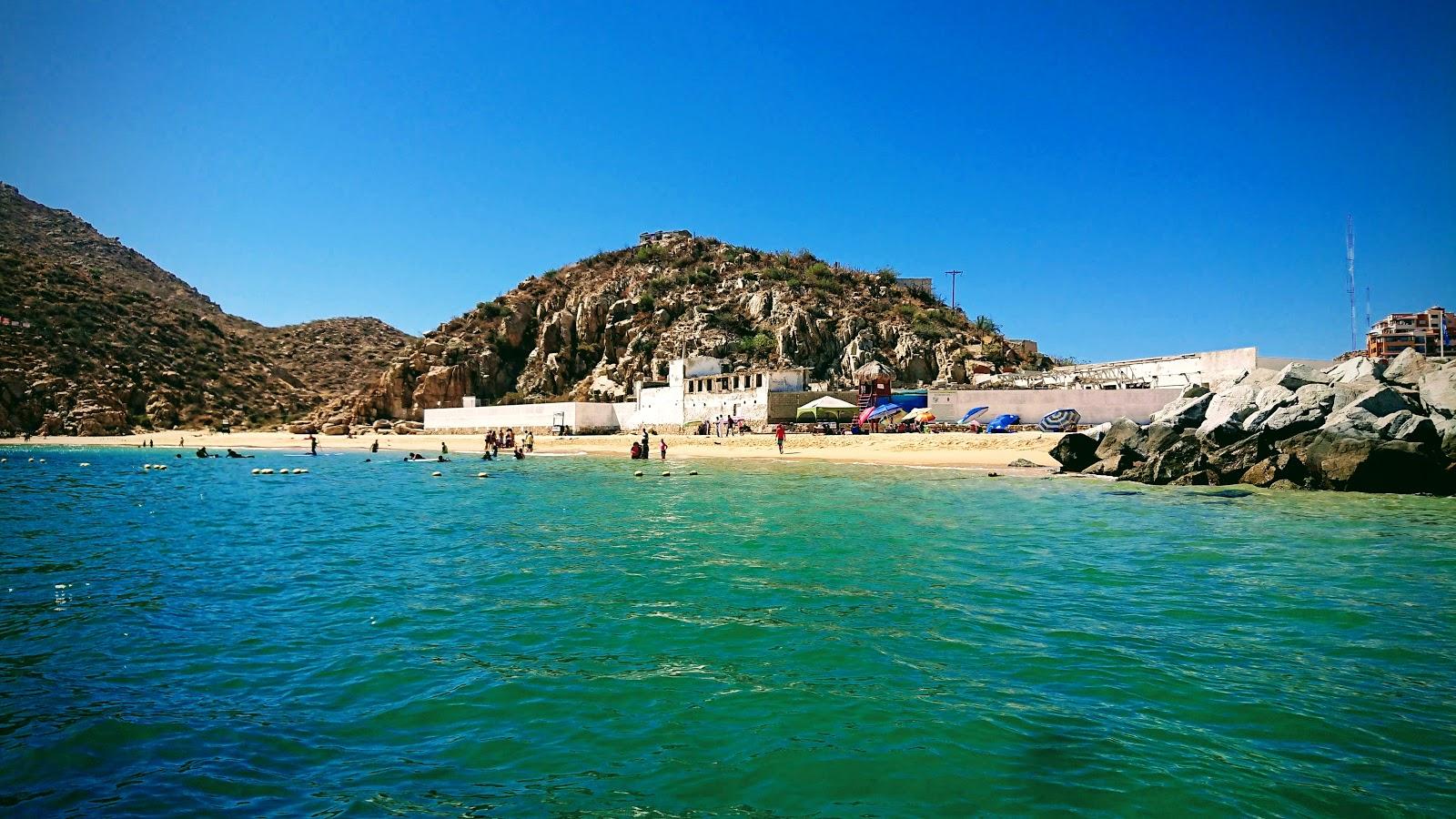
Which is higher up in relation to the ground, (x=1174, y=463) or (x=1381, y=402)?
(x=1381, y=402)

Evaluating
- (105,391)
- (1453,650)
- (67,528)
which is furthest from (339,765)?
(105,391)

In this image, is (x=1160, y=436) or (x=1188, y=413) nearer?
(x=1160, y=436)

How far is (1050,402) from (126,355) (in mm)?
80548

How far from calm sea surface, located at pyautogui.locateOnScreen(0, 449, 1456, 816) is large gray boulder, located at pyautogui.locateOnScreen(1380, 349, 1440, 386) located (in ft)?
45.0

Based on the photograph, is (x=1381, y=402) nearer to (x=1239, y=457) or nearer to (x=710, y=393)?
(x=1239, y=457)

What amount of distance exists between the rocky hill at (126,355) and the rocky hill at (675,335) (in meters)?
12.5

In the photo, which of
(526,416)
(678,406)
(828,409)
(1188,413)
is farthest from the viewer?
(526,416)

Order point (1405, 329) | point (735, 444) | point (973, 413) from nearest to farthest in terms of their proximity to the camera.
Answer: point (973, 413) < point (735, 444) < point (1405, 329)

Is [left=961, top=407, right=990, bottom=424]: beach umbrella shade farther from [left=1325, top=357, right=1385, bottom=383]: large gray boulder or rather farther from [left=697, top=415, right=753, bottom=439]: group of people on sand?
[left=1325, top=357, right=1385, bottom=383]: large gray boulder

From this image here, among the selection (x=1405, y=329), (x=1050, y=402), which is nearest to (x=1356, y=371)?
(x=1050, y=402)

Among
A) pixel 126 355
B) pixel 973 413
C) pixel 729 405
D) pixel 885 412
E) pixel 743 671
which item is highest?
pixel 126 355

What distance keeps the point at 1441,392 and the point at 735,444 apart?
102ft

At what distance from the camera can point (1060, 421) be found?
39.9 metres

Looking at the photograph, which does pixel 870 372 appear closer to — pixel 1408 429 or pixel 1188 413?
pixel 1188 413
